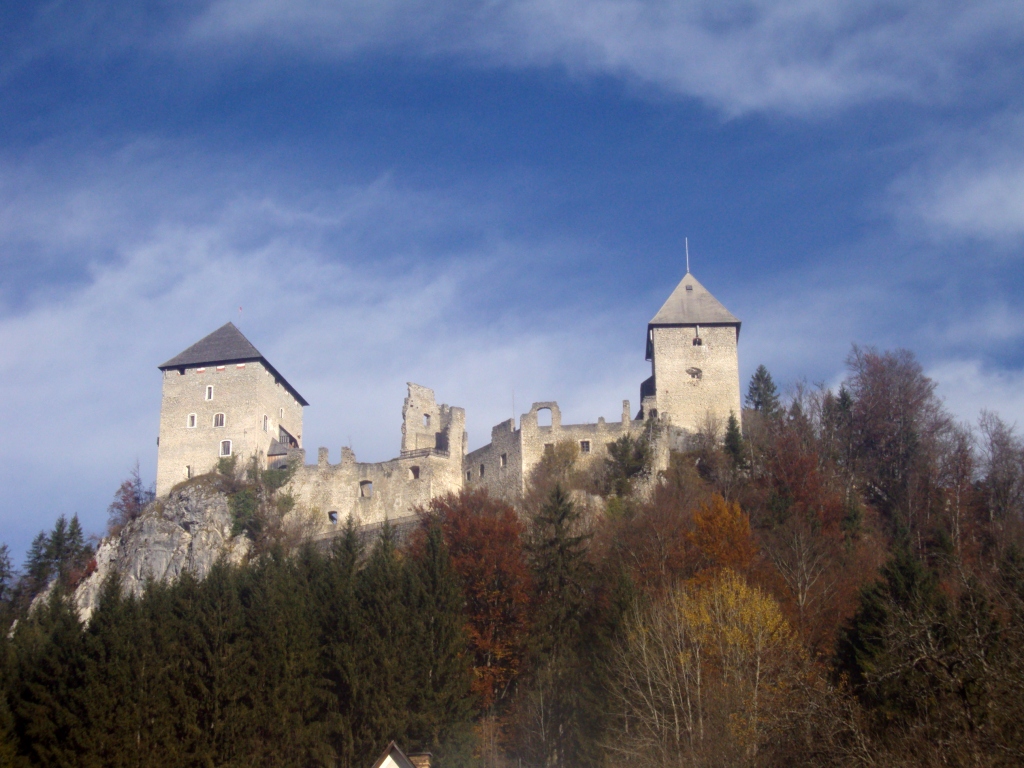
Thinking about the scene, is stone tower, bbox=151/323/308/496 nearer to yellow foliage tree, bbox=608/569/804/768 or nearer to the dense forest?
the dense forest

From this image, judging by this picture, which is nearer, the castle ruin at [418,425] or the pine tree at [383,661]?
the pine tree at [383,661]

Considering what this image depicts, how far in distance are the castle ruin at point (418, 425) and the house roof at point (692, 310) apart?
0.05m

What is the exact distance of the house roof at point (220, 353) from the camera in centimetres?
4847

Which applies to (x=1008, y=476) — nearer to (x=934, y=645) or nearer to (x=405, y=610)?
(x=405, y=610)

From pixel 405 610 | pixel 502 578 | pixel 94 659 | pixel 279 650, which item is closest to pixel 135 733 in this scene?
pixel 94 659

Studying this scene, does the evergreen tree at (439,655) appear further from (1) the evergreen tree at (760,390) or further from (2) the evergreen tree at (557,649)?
(1) the evergreen tree at (760,390)

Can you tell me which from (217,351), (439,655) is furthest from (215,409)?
(439,655)

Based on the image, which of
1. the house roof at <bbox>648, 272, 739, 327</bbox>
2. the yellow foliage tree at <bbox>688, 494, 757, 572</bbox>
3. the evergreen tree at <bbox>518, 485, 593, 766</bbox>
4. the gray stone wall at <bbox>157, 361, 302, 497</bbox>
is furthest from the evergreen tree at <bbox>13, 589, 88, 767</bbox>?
the house roof at <bbox>648, 272, 739, 327</bbox>

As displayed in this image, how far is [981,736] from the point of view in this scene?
39.2ft

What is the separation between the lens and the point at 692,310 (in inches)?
1891

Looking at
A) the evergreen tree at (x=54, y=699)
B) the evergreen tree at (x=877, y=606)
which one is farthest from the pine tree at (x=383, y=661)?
the evergreen tree at (x=877, y=606)

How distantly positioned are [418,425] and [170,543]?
12.2 metres

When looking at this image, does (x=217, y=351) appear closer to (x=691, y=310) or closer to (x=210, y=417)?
(x=210, y=417)

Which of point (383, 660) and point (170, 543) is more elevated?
point (170, 543)
